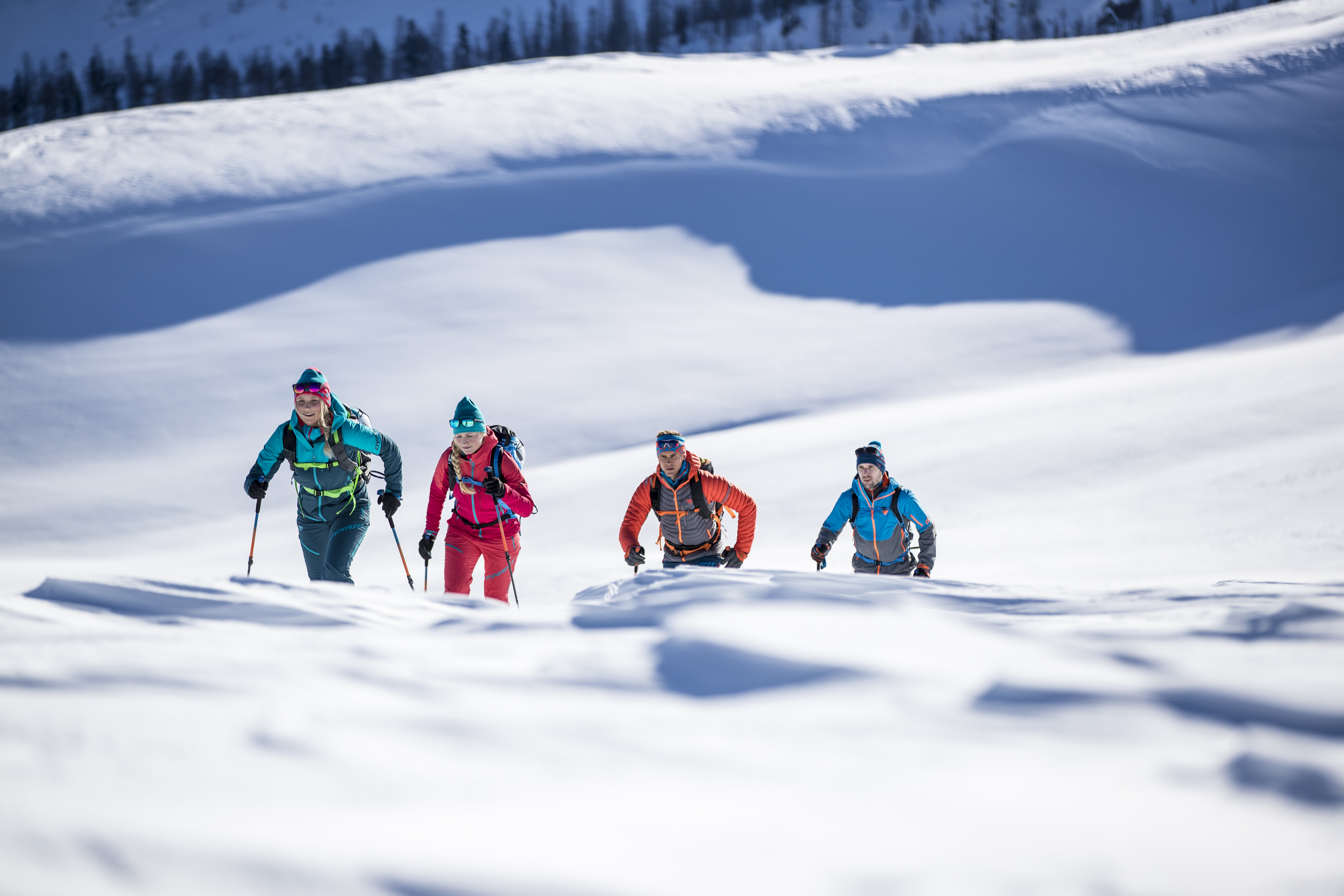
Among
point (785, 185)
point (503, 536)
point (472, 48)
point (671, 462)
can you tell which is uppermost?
point (472, 48)

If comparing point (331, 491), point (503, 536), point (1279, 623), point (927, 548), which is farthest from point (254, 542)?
point (1279, 623)

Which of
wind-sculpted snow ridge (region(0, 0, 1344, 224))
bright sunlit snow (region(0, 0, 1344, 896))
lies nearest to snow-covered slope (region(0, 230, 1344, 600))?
bright sunlit snow (region(0, 0, 1344, 896))

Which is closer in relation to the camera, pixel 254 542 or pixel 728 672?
pixel 728 672

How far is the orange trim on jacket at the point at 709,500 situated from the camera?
623 cm

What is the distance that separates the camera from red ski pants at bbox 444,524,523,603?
20.2ft

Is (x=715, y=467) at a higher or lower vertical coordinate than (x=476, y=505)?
lower

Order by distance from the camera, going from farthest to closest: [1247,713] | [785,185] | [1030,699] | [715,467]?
[785,185] < [715,467] < [1030,699] < [1247,713]

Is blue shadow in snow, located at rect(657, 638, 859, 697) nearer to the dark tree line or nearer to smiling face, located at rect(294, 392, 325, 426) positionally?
smiling face, located at rect(294, 392, 325, 426)

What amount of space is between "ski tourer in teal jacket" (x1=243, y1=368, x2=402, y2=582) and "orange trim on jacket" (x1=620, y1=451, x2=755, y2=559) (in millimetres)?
1623

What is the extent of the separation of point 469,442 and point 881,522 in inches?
120

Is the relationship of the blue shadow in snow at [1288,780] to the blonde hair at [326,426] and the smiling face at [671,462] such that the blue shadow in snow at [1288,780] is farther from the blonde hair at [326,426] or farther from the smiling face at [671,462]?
the blonde hair at [326,426]

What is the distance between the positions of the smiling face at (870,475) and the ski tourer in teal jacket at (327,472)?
10.8 feet

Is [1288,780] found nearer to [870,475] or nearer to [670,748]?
[670,748]

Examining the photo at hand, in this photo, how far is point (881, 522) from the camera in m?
6.55
